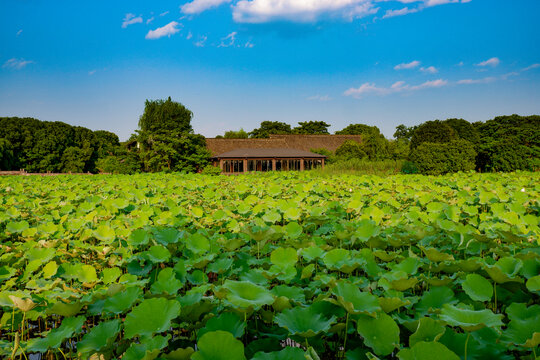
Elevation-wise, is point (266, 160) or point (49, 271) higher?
point (266, 160)

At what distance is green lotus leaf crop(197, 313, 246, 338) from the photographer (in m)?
1.18

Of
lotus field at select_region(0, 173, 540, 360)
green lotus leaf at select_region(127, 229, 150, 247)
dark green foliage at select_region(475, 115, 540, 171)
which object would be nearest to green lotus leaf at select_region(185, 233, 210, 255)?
lotus field at select_region(0, 173, 540, 360)

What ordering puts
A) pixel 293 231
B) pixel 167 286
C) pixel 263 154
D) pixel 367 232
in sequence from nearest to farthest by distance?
1. pixel 167 286
2. pixel 367 232
3. pixel 293 231
4. pixel 263 154

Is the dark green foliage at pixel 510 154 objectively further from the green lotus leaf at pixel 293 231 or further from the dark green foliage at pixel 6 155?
the dark green foliage at pixel 6 155

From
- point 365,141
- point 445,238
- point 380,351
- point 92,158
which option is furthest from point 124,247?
point 92,158

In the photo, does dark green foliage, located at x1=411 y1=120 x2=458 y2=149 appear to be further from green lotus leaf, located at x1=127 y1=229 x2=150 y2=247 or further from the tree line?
green lotus leaf, located at x1=127 y1=229 x2=150 y2=247

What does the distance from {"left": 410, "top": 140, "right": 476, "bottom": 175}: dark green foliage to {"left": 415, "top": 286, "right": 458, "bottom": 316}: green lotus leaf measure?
1772 cm

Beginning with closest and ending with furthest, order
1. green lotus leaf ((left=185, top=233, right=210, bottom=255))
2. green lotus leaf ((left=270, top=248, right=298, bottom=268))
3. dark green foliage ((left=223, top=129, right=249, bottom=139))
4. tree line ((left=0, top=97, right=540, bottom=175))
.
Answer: green lotus leaf ((left=270, top=248, right=298, bottom=268)) → green lotus leaf ((left=185, top=233, right=210, bottom=255)) → tree line ((left=0, top=97, right=540, bottom=175)) → dark green foliage ((left=223, top=129, right=249, bottom=139))

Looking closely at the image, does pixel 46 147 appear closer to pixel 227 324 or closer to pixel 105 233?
pixel 105 233

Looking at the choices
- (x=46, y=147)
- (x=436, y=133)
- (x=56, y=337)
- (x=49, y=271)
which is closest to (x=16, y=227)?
(x=49, y=271)

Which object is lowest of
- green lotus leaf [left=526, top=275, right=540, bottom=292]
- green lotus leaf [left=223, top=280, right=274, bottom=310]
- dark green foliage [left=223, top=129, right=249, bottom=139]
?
green lotus leaf [left=526, top=275, right=540, bottom=292]

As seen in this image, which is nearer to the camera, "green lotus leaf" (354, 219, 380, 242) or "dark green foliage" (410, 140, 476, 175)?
"green lotus leaf" (354, 219, 380, 242)

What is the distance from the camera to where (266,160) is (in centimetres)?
3266

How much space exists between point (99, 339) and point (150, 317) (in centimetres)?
24
